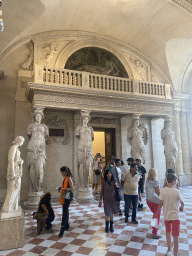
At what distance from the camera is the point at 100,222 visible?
17.6ft

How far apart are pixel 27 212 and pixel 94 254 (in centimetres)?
364

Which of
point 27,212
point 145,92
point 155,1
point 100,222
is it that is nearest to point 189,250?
point 100,222

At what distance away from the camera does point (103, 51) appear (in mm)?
10766

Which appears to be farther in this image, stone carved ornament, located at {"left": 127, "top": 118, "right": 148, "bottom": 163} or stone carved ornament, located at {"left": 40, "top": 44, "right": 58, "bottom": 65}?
stone carved ornament, located at {"left": 40, "top": 44, "right": 58, "bottom": 65}

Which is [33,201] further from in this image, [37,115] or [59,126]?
[59,126]

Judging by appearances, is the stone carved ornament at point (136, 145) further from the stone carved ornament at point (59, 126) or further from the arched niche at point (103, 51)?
the arched niche at point (103, 51)

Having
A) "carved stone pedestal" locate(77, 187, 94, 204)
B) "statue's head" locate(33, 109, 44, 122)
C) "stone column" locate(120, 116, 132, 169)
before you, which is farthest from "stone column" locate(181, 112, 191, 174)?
"statue's head" locate(33, 109, 44, 122)

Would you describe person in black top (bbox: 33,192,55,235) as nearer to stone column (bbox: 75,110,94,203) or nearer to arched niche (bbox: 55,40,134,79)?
stone column (bbox: 75,110,94,203)

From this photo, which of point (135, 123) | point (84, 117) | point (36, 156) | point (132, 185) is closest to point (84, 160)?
point (84, 117)

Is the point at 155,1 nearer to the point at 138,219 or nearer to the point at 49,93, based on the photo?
the point at 49,93

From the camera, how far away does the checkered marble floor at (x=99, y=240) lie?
374 cm

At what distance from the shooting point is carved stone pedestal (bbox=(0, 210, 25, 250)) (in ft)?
12.7

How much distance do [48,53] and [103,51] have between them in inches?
116

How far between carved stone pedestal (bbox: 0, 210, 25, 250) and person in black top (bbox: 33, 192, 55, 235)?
63 centimetres
